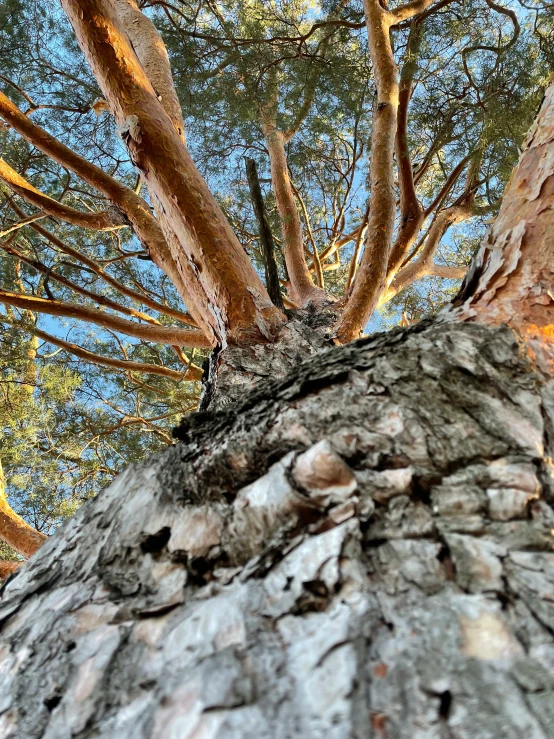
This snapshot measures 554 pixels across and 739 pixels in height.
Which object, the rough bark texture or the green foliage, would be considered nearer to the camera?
the rough bark texture

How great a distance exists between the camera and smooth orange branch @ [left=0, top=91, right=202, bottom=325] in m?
2.20

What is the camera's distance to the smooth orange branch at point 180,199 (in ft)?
5.40

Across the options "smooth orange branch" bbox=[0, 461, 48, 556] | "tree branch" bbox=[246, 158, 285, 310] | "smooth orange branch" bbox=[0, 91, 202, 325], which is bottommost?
"smooth orange branch" bbox=[0, 461, 48, 556]

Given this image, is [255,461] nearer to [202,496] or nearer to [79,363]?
[202,496]

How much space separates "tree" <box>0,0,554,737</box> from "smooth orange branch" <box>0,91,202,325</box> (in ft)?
4.57

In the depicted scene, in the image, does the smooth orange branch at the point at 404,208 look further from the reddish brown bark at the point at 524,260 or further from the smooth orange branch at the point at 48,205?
the reddish brown bark at the point at 524,260

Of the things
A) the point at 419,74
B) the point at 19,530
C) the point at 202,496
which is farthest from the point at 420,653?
the point at 419,74

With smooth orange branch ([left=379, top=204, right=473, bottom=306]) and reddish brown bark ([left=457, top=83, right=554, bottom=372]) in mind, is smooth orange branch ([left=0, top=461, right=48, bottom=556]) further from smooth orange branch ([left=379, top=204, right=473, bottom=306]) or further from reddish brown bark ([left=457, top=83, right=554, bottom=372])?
smooth orange branch ([left=379, top=204, right=473, bottom=306])

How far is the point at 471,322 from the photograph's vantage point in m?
0.94

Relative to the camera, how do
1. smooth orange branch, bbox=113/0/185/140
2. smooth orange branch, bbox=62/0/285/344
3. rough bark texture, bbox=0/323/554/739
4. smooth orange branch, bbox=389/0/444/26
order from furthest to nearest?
smooth orange branch, bbox=389/0/444/26
smooth orange branch, bbox=113/0/185/140
smooth orange branch, bbox=62/0/285/344
rough bark texture, bbox=0/323/554/739

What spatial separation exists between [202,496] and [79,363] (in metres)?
4.84

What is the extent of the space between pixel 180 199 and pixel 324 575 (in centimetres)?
147

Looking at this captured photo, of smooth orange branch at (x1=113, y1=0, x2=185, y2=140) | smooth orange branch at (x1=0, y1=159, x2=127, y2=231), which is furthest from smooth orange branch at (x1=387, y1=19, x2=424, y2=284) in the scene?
smooth orange branch at (x1=0, y1=159, x2=127, y2=231)

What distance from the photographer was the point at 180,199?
1.69 meters
